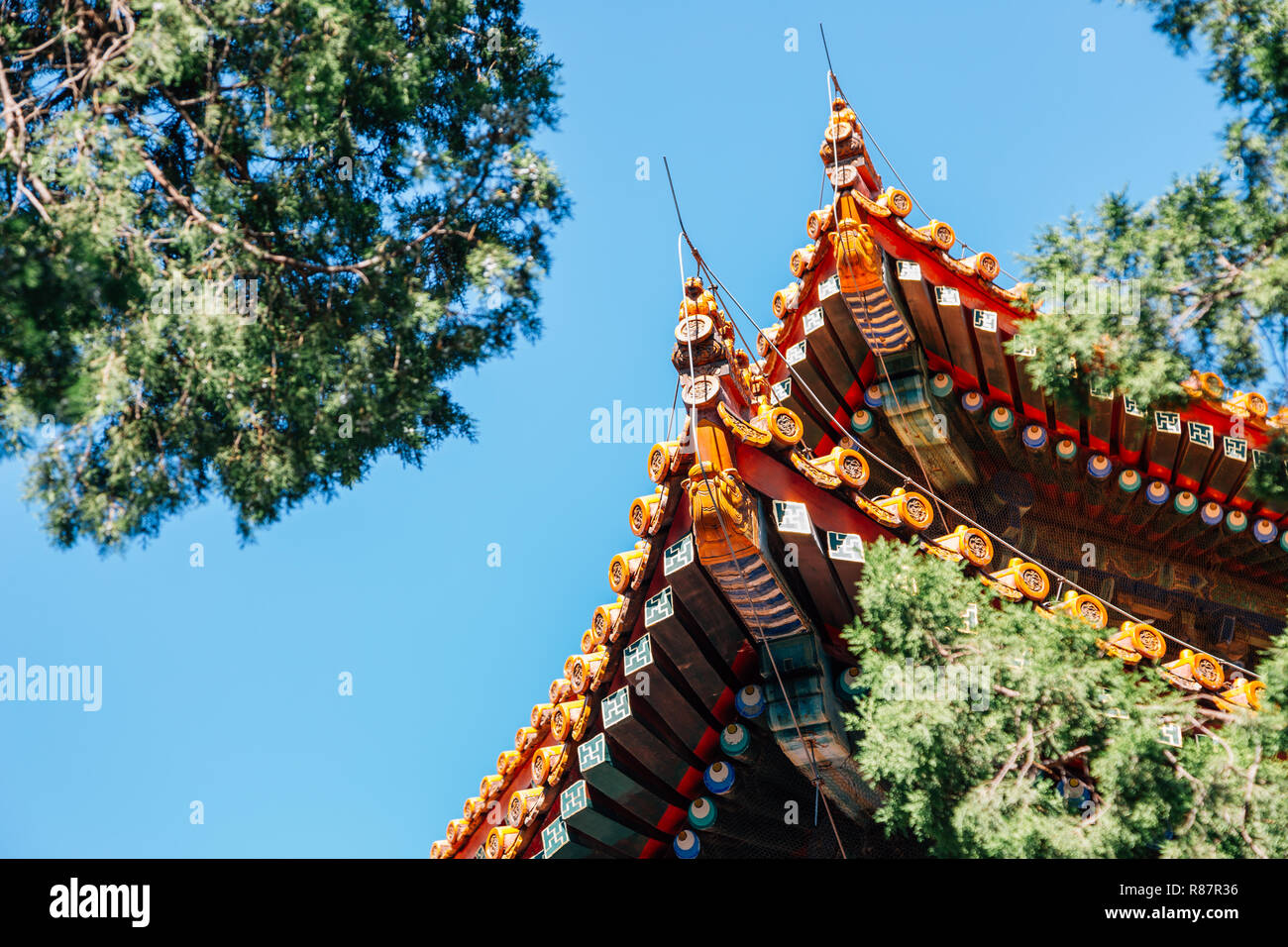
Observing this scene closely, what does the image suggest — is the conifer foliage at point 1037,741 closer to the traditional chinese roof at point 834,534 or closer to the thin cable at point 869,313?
the traditional chinese roof at point 834,534

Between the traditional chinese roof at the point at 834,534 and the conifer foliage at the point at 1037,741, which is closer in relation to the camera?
the conifer foliage at the point at 1037,741

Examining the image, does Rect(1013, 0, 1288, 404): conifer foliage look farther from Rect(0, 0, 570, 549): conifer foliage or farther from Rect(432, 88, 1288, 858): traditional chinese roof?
Rect(0, 0, 570, 549): conifer foliage

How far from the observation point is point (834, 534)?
30.0 ft

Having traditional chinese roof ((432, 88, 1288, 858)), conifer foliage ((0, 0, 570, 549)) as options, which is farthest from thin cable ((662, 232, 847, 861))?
conifer foliage ((0, 0, 570, 549))

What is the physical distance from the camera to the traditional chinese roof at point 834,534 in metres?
9.06

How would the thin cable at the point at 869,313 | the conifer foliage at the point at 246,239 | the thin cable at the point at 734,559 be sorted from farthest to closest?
the thin cable at the point at 869,313, the thin cable at the point at 734,559, the conifer foliage at the point at 246,239

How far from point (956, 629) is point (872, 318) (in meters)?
4.24

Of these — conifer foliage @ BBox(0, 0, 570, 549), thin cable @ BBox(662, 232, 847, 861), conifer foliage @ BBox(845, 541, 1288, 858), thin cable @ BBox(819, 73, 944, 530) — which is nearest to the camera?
conifer foliage @ BBox(0, 0, 570, 549)

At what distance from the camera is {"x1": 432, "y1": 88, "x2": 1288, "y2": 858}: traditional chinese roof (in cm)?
906

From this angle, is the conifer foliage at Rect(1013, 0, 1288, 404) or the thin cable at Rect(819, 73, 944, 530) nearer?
the conifer foliage at Rect(1013, 0, 1288, 404)

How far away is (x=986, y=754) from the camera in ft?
25.5

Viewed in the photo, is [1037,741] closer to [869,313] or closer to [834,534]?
[834,534]

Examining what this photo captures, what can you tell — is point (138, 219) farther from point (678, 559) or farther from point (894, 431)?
point (894, 431)

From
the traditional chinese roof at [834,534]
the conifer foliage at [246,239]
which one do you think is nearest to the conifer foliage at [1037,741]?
the traditional chinese roof at [834,534]
